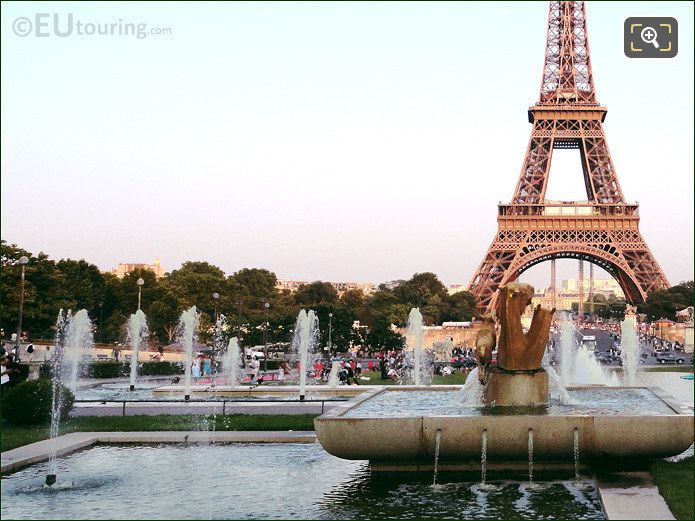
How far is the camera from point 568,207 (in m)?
78.9

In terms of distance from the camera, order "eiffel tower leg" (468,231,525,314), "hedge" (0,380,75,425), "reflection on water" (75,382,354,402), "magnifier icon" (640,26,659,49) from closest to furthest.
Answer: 1. "magnifier icon" (640,26,659,49)
2. "hedge" (0,380,75,425)
3. "reflection on water" (75,382,354,402)
4. "eiffel tower leg" (468,231,525,314)

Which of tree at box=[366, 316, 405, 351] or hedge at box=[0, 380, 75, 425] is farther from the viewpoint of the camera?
tree at box=[366, 316, 405, 351]

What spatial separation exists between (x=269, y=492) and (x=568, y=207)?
72332mm

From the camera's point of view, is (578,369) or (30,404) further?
(578,369)

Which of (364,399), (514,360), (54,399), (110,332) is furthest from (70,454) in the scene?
(110,332)

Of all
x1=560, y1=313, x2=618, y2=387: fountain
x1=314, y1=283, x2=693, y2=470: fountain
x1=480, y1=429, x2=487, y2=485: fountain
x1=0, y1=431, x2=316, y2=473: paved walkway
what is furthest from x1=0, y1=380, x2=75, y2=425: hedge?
x1=560, y1=313, x2=618, y2=387: fountain

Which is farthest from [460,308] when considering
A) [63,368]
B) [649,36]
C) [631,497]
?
[649,36]

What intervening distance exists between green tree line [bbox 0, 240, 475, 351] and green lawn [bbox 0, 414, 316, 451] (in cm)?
1943

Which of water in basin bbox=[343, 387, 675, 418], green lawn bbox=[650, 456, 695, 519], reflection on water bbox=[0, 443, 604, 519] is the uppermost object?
water in basin bbox=[343, 387, 675, 418]

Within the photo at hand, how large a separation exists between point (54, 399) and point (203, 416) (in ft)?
13.0

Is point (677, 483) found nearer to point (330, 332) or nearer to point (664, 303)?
point (330, 332)

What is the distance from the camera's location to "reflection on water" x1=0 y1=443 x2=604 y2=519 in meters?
9.60

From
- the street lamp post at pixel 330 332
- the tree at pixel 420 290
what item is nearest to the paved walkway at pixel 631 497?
the street lamp post at pixel 330 332

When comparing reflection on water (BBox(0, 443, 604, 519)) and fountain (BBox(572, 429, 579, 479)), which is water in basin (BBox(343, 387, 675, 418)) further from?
reflection on water (BBox(0, 443, 604, 519))
